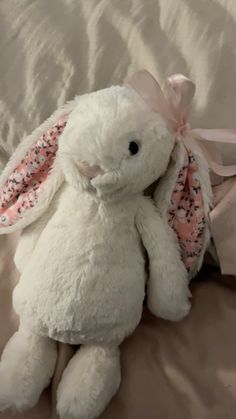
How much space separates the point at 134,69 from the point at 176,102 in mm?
171

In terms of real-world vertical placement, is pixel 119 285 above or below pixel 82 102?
below

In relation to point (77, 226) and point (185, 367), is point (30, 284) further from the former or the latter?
point (185, 367)

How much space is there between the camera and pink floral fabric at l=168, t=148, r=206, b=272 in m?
0.73

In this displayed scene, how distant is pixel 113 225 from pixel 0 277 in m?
0.23

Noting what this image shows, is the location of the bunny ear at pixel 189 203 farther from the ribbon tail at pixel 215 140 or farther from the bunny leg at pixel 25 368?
the bunny leg at pixel 25 368

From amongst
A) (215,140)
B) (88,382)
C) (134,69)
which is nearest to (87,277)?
(88,382)

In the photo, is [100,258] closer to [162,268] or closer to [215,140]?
[162,268]

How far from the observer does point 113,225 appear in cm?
69

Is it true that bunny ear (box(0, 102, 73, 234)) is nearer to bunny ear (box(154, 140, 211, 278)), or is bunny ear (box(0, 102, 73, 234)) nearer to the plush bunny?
the plush bunny

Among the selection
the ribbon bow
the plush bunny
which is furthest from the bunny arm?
the ribbon bow

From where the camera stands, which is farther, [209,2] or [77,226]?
[209,2]

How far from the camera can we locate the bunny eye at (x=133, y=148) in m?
0.65

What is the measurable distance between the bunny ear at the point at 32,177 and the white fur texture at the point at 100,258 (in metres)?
0.05

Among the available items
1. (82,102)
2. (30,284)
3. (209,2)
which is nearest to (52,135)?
(82,102)
